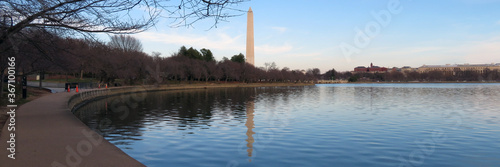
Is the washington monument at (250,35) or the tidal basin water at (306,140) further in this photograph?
the washington monument at (250,35)

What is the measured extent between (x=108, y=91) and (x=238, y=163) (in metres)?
40.6

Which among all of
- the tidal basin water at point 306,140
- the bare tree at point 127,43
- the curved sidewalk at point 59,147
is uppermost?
the bare tree at point 127,43

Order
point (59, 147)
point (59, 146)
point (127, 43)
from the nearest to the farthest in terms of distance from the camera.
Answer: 1. point (59, 147)
2. point (59, 146)
3. point (127, 43)

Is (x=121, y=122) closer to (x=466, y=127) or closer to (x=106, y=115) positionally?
(x=106, y=115)

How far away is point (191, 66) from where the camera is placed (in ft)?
319

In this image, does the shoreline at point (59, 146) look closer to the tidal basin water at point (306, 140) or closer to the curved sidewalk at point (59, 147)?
the curved sidewalk at point (59, 147)

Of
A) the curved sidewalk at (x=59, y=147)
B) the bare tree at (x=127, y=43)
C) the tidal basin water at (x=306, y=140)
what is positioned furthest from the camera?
the bare tree at (x=127, y=43)

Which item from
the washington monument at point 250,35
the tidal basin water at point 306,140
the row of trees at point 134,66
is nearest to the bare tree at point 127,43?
the row of trees at point 134,66

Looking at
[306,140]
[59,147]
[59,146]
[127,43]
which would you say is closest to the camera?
[59,147]

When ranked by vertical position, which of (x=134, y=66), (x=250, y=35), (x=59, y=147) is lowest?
(x=59, y=147)

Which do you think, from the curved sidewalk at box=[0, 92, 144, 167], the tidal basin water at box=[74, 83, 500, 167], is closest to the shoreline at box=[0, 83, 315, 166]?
the curved sidewalk at box=[0, 92, 144, 167]

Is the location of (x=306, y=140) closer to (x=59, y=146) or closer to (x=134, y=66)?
(x=59, y=146)

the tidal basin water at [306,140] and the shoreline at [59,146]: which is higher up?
the shoreline at [59,146]

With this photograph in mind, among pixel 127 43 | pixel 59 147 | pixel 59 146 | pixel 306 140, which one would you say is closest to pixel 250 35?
pixel 127 43
